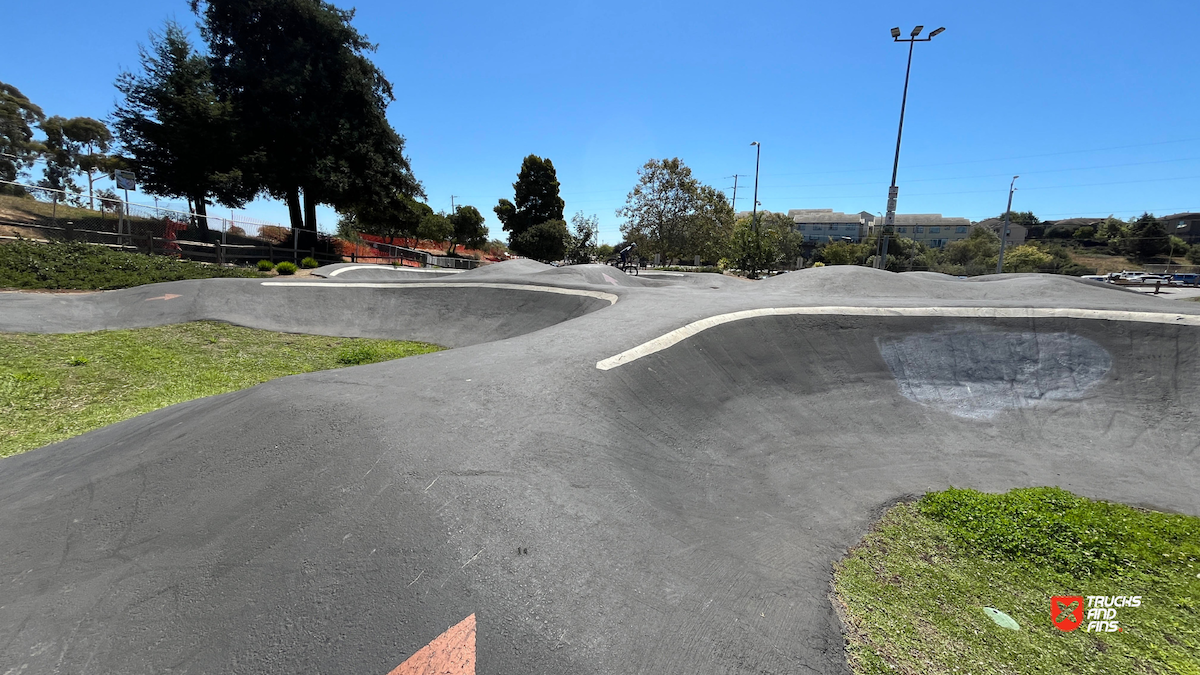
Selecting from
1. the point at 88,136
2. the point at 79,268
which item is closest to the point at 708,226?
the point at 79,268

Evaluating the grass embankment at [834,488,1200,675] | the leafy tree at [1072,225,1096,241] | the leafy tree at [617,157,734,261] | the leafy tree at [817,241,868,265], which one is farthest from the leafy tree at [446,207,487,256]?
the leafy tree at [1072,225,1096,241]

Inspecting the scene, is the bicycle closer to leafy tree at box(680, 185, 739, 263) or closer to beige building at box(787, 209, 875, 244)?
leafy tree at box(680, 185, 739, 263)

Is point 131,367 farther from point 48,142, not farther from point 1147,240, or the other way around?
point 1147,240

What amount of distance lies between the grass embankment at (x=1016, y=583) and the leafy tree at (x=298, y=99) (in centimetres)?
3104

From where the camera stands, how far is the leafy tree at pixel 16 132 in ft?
146

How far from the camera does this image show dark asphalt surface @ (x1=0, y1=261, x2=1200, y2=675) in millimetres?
2512

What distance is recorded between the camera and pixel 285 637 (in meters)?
2.36

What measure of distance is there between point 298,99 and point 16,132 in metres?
44.5

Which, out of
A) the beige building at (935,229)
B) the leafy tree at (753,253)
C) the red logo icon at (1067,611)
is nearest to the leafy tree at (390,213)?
the leafy tree at (753,253)

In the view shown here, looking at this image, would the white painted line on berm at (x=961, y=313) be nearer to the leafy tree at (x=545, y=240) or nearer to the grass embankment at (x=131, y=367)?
the grass embankment at (x=131, y=367)

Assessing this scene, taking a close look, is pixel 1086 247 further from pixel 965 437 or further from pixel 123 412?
pixel 123 412

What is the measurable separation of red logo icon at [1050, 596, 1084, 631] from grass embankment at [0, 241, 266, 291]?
22082 mm

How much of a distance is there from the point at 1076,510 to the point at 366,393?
25.8ft

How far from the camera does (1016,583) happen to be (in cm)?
408
